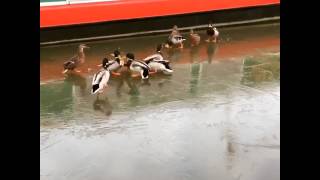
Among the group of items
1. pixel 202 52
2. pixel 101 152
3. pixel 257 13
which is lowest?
pixel 101 152

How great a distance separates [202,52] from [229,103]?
101 inches

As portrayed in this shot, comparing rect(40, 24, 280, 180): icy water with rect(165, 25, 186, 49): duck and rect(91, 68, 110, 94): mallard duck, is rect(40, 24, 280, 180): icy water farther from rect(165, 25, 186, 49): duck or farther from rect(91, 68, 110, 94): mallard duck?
rect(165, 25, 186, 49): duck

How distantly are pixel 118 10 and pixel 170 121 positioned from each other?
4.14 metres

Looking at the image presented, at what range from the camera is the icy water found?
4.27 metres

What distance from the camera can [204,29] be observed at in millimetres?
9648

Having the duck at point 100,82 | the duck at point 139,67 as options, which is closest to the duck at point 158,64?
the duck at point 139,67

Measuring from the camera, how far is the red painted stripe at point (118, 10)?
339 inches

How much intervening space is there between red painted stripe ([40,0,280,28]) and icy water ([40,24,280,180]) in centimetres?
71

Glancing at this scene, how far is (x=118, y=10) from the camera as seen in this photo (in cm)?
901
